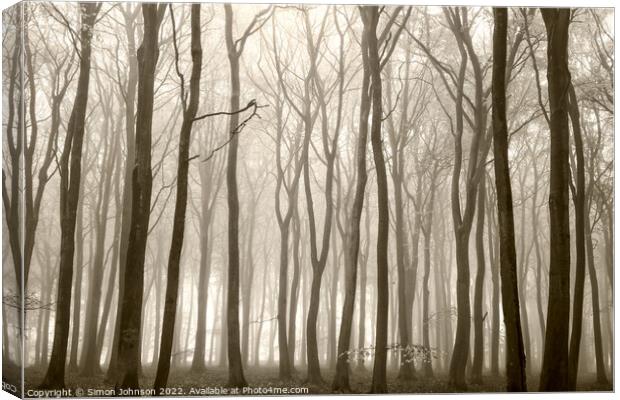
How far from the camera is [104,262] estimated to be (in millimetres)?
10789

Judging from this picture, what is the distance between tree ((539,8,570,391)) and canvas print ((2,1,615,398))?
30mm

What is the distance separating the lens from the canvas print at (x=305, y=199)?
10.8 meters

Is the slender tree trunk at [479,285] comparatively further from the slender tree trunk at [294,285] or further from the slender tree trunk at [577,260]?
the slender tree trunk at [294,285]

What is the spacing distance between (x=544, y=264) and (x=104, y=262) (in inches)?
238

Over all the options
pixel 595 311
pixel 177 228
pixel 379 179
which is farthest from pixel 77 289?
pixel 595 311

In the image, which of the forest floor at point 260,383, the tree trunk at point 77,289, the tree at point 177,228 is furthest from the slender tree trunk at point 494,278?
the tree trunk at point 77,289

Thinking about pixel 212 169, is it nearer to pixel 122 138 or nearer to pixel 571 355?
pixel 122 138

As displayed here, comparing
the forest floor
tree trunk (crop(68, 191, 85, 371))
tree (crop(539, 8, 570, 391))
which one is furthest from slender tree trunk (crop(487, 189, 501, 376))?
tree trunk (crop(68, 191, 85, 371))

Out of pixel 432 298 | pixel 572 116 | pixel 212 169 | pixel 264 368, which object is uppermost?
pixel 572 116

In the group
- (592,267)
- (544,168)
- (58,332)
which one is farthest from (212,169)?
(592,267)

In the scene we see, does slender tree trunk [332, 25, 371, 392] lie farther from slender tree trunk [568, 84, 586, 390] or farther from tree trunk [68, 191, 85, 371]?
tree trunk [68, 191, 85, 371]

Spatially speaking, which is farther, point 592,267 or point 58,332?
point 592,267

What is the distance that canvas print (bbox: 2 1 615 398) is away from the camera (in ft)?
35.6

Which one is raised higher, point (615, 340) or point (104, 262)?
point (104, 262)
